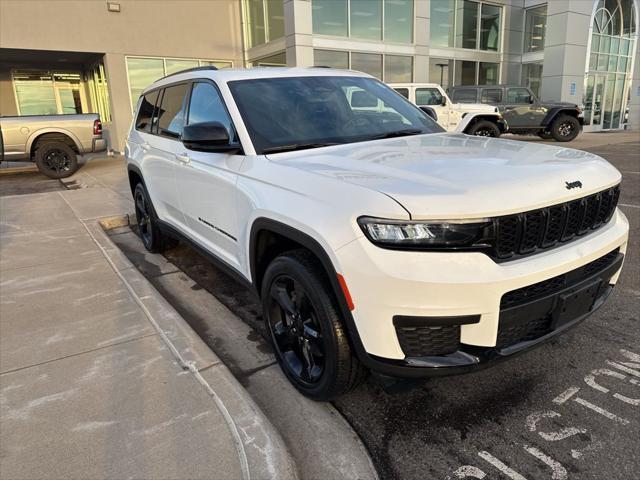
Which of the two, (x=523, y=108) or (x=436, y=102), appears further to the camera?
(x=523, y=108)

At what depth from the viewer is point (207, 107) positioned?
142 inches

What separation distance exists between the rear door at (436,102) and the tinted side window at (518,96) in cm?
326

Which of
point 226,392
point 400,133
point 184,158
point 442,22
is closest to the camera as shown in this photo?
point 226,392

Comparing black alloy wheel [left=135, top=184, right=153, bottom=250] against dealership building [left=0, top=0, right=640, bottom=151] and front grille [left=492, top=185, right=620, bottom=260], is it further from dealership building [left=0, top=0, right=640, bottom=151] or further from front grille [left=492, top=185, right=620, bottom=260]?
dealership building [left=0, top=0, right=640, bottom=151]

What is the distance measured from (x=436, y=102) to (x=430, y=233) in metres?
13.5

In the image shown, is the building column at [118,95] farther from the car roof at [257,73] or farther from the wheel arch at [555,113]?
the wheel arch at [555,113]

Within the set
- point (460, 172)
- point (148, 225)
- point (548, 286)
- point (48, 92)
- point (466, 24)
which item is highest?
point (466, 24)

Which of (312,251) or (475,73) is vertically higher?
(475,73)

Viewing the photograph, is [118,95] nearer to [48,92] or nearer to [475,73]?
[48,92]

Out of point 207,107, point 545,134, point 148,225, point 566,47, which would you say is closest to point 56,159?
point 148,225

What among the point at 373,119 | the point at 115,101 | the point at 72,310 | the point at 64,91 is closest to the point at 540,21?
the point at 115,101

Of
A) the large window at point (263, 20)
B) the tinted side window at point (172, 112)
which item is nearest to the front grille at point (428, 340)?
the tinted side window at point (172, 112)

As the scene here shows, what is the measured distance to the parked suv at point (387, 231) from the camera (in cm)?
201

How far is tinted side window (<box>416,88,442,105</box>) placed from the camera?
14.4 metres
